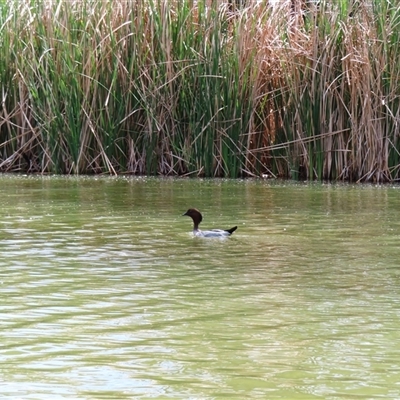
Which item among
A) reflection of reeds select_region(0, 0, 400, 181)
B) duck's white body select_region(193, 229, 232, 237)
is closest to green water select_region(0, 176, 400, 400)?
duck's white body select_region(193, 229, 232, 237)

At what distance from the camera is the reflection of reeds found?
1209cm

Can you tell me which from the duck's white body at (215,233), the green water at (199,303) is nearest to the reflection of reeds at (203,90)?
the green water at (199,303)

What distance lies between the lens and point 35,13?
13031 mm

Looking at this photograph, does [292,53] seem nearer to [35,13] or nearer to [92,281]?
[35,13]

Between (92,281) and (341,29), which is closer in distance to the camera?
(92,281)

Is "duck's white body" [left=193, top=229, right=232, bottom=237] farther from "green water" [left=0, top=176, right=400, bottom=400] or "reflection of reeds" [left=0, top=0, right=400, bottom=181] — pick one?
"reflection of reeds" [left=0, top=0, right=400, bottom=181]

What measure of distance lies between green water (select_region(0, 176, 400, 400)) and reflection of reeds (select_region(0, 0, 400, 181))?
259 centimetres

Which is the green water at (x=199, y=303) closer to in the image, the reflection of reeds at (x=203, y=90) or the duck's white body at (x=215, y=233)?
the duck's white body at (x=215, y=233)

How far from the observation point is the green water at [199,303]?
12.5ft

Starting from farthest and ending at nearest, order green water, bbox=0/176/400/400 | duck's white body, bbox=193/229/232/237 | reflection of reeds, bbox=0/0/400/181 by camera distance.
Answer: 1. reflection of reeds, bbox=0/0/400/181
2. duck's white body, bbox=193/229/232/237
3. green water, bbox=0/176/400/400

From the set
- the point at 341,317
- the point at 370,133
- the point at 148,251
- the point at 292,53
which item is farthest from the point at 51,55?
the point at 341,317

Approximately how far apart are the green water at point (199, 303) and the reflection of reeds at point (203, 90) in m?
2.59

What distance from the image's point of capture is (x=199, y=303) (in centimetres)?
521

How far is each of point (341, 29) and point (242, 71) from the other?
1128 mm
